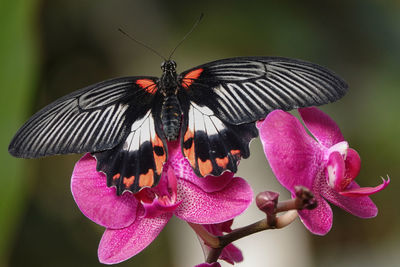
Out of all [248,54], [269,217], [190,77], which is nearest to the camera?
[269,217]

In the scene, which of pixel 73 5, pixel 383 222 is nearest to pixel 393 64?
pixel 383 222

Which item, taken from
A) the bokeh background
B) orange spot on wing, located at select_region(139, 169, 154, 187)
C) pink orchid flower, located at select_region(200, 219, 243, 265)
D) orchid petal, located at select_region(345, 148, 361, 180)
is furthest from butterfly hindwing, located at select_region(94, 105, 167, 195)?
the bokeh background

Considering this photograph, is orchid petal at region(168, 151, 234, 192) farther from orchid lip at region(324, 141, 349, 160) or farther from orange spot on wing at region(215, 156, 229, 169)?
orchid lip at region(324, 141, 349, 160)

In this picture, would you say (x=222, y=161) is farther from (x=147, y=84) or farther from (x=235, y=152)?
(x=147, y=84)

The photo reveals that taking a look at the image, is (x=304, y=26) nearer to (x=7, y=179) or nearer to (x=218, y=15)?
(x=218, y=15)

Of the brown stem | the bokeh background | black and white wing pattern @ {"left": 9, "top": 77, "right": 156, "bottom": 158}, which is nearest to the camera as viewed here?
the brown stem

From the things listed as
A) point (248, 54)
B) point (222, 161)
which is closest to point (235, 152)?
point (222, 161)
